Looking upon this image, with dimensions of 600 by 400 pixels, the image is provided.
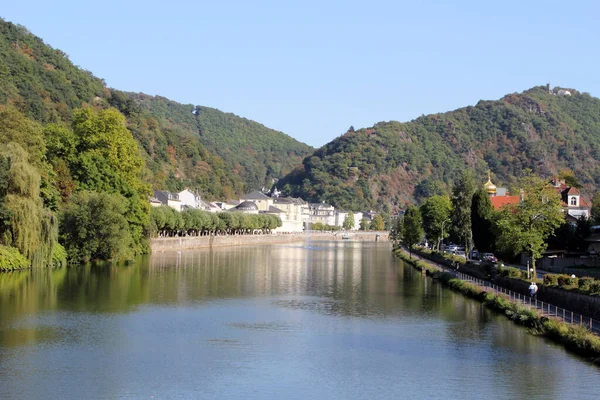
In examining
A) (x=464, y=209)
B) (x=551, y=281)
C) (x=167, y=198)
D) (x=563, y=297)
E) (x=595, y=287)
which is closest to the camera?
(x=595, y=287)

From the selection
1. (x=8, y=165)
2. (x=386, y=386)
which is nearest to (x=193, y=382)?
(x=386, y=386)

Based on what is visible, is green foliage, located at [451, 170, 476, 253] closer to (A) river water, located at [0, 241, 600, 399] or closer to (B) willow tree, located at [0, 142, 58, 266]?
(A) river water, located at [0, 241, 600, 399]

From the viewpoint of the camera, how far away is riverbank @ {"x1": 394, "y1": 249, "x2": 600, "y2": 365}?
86.6 feet

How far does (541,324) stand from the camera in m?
31.0

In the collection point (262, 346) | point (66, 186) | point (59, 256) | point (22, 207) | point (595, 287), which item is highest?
point (66, 186)

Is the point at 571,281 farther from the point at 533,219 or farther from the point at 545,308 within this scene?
the point at 533,219

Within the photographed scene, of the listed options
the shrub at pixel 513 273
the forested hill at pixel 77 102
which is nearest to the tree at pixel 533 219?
the shrub at pixel 513 273

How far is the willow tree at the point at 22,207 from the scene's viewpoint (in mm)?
48562

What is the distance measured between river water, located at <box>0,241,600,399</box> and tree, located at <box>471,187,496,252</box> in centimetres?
1540

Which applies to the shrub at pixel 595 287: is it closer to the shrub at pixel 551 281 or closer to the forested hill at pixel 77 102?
the shrub at pixel 551 281

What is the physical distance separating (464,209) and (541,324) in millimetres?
41068

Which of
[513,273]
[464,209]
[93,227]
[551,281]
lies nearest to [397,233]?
[464,209]

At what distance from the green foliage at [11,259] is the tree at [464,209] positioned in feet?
125

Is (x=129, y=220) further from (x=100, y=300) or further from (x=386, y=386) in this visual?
(x=386, y=386)
